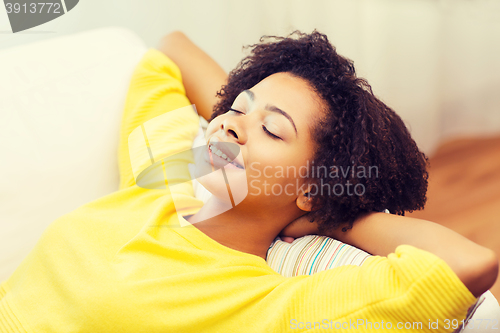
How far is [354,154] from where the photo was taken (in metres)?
0.82

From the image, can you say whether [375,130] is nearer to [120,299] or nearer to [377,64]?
[120,299]

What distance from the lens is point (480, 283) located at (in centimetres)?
60

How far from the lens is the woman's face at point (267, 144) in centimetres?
78

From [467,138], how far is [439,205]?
0.71m

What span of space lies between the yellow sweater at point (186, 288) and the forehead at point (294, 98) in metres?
0.32

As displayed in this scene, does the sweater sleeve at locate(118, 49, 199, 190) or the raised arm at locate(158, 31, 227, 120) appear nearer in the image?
the sweater sleeve at locate(118, 49, 199, 190)

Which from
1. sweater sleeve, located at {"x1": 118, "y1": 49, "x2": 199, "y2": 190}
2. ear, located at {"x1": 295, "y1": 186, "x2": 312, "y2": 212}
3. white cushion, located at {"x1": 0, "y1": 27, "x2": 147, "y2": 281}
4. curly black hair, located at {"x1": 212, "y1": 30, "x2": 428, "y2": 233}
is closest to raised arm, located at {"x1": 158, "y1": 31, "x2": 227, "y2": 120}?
sweater sleeve, located at {"x1": 118, "y1": 49, "x2": 199, "y2": 190}

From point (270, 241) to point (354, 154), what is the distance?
283 mm

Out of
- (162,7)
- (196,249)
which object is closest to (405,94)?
(162,7)

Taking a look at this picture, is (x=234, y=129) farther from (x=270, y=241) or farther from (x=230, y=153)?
(x=270, y=241)

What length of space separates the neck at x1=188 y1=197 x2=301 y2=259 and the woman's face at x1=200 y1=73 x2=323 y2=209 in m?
0.03

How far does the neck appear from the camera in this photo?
2.77 ft

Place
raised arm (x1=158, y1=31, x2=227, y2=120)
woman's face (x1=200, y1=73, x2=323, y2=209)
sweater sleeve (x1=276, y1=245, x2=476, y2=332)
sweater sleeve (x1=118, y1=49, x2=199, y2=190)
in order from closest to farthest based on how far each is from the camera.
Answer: sweater sleeve (x1=276, y1=245, x2=476, y2=332) < woman's face (x1=200, y1=73, x2=323, y2=209) < sweater sleeve (x1=118, y1=49, x2=199, y2=190) < raised arm (x1=158, y1=31, x2=227, y2=120)

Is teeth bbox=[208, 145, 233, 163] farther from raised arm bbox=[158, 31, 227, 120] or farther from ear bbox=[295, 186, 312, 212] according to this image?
raised arm bbox=[158, 31, 227, 120]
